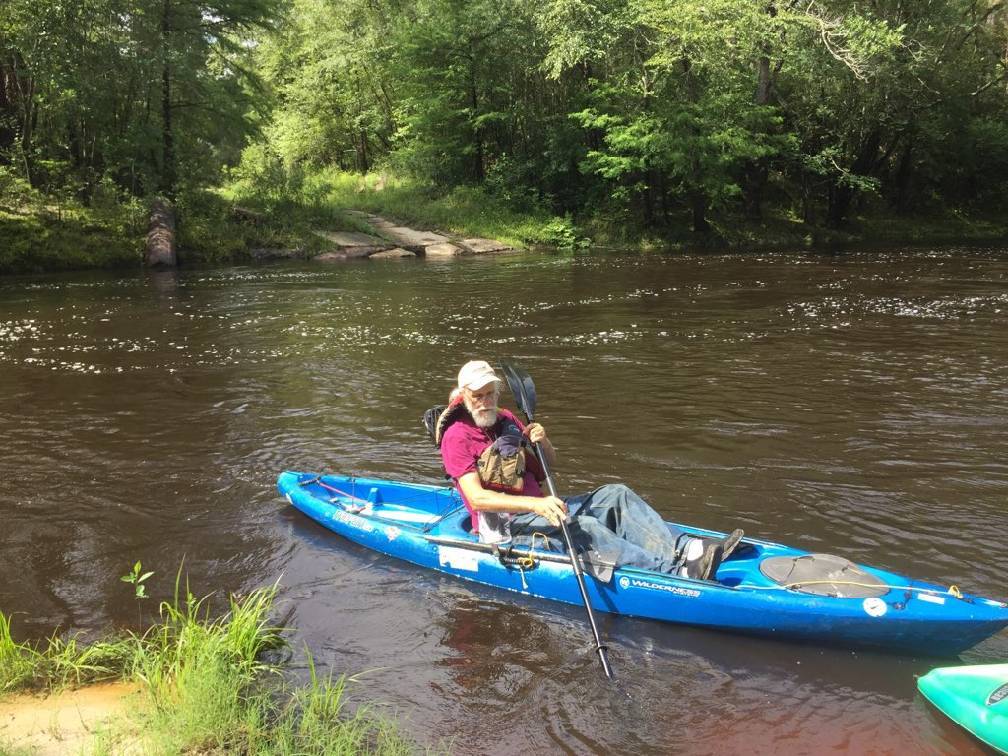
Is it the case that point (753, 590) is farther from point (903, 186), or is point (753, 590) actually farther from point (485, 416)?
point (903, 186)

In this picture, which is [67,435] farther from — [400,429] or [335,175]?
[335,175]

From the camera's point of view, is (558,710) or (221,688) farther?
(558,710)

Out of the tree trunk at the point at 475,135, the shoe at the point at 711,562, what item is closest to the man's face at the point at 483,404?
the shoe at the point at 711,562

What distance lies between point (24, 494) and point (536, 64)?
23123 millimetres

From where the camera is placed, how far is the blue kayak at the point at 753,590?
363cm

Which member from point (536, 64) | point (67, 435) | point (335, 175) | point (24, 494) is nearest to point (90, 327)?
point (67, 435)

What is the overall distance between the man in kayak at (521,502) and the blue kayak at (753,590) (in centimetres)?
15

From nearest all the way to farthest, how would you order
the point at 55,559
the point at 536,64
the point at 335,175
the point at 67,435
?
the point at 55,559
the point at 67,435
the point at 536,64
the point at 335,175

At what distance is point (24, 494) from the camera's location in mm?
5922

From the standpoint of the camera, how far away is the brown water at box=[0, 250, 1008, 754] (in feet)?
11.7

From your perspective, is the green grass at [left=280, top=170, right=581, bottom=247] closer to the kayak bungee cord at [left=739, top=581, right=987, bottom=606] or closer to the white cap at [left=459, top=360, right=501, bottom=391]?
the white cap at [left=459, top=360, right=501, bottom=391]

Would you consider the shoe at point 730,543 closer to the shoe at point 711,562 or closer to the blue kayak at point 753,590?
the shoe at point 711,562

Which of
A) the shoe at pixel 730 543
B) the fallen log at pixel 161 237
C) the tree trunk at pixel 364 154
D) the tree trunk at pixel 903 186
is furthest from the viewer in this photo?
the tree trunk at pixel 364 154

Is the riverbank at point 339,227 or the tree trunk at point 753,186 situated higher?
the tree trunk at point 753,186
